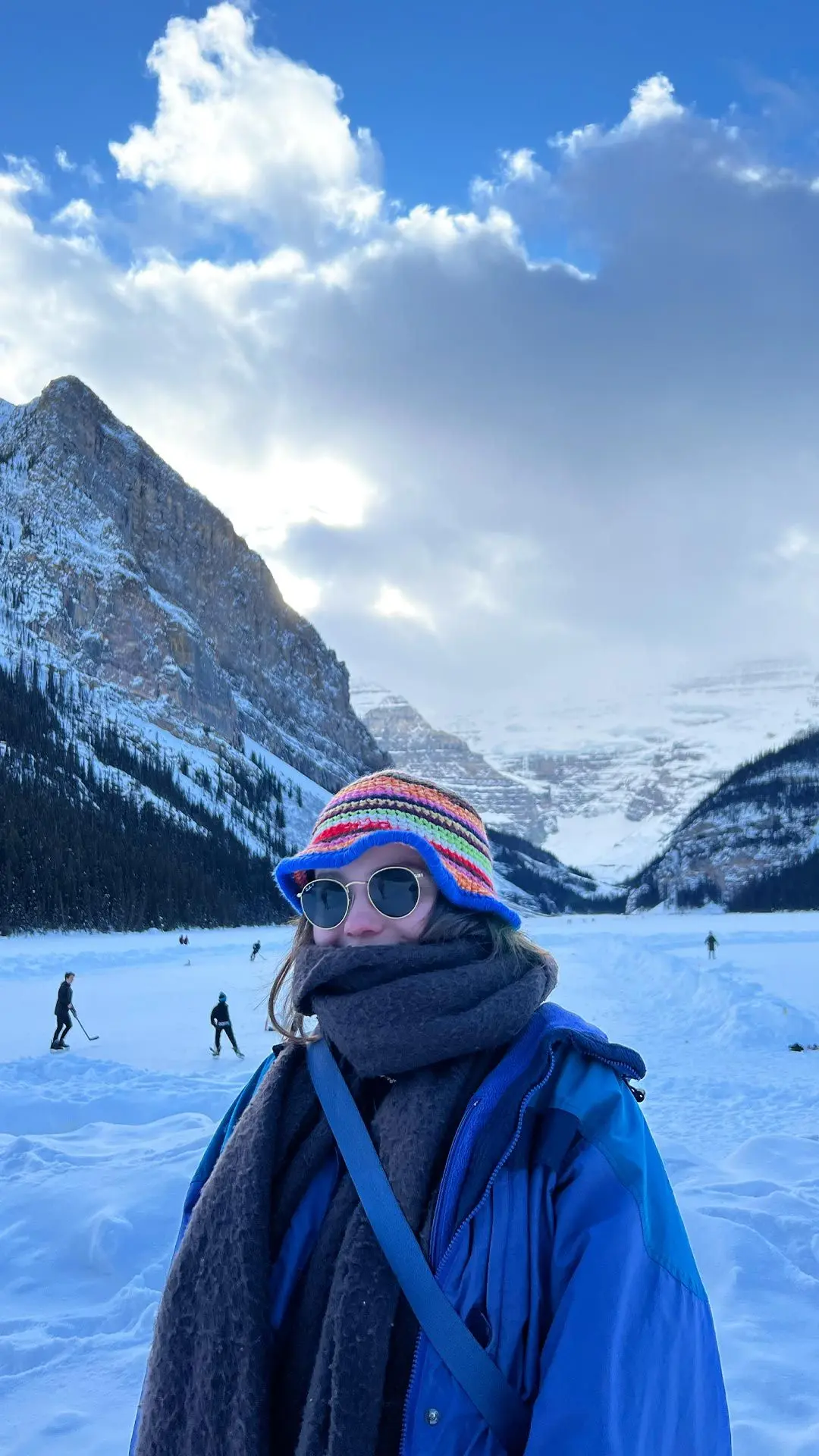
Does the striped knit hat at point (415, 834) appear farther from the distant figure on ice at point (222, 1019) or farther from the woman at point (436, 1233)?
the distant figure on ice at point (222, 1019)

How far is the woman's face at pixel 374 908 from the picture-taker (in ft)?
6.70

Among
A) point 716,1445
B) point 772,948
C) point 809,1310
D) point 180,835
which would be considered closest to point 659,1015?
point 809,1310

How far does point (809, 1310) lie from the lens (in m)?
4.18

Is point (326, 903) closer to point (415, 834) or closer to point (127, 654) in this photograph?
point (415, 834)

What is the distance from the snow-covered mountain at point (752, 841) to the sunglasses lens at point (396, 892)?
124720 millimetres

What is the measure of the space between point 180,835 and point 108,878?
1083 inches

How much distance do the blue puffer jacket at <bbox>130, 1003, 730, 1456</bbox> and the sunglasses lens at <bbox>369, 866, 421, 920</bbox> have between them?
1.56ft

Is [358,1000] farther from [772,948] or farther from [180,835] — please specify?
[180,835]

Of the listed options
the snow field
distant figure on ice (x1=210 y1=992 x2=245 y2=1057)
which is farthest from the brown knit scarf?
distant figure on ice (x1=210 y1=992 x2=245 y2=1057)

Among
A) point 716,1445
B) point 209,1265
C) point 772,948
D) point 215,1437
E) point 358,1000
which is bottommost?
point 772,948

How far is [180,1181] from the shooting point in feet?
18.9

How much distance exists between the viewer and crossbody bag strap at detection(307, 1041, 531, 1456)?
1399mm

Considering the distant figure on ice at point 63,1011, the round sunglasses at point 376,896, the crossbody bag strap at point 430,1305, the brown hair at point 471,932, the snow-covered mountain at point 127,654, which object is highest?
the snow-covered mountain at point 127,654

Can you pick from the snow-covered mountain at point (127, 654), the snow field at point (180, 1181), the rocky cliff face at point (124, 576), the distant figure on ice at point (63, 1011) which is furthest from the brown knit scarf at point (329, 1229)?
the rocky cliff face at point (124, 576)
